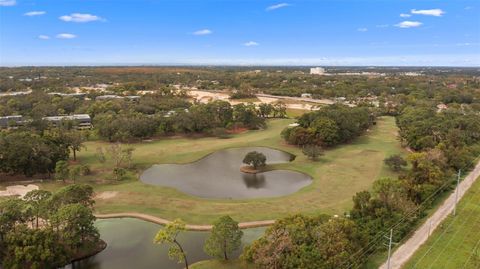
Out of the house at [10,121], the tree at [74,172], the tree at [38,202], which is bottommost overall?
the tree at [74,172]

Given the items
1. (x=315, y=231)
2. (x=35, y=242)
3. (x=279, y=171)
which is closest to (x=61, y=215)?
(x=35, y=242)

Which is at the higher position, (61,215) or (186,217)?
(61,215)

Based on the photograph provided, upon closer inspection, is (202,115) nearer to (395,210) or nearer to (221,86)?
(395,210)

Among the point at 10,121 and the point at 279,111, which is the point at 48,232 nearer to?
the point at 10,121

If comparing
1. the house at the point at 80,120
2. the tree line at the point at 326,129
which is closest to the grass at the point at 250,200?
the tree line at the point at 326,129

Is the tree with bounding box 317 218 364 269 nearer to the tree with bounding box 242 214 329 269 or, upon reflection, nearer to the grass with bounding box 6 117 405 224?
the tree with bounding box 242 214 329 269

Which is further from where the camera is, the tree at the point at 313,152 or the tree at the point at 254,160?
the tree at the point at 313,152

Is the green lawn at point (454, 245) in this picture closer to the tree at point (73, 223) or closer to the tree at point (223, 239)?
the tree at point (223, 239)
